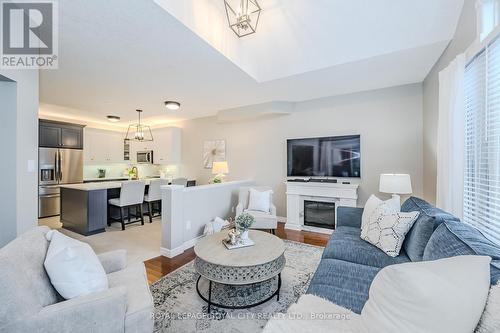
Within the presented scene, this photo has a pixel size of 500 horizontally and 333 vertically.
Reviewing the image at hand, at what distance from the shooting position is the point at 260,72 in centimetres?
330

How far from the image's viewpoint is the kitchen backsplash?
6.63 m

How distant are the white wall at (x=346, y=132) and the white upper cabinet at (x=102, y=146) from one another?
3.37 meters

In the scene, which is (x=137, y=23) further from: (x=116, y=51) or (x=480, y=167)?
(x=480, y=167)

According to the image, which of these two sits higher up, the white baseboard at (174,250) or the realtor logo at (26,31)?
the realtor logo at (26,31)

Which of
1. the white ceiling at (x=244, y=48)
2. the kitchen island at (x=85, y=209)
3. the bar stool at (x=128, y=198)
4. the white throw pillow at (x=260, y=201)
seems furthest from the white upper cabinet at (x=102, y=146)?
the white throw pillow at (x=260, y=201)

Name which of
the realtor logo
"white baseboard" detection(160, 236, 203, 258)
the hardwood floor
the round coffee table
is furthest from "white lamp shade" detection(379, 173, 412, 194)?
the realtor logo

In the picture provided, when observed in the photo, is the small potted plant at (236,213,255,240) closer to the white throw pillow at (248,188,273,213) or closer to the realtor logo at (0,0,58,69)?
the white throw pillow at (248,188,273,213)

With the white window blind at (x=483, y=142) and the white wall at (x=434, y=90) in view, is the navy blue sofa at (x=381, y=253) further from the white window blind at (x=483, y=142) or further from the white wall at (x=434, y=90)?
the white wall at (x=434, y=90)

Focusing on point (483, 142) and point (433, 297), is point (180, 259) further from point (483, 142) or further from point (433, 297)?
point (483, 142)

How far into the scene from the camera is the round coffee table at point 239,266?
1.81 meters

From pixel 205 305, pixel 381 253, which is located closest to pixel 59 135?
pixel 205 305

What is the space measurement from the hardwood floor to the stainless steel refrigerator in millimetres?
4080

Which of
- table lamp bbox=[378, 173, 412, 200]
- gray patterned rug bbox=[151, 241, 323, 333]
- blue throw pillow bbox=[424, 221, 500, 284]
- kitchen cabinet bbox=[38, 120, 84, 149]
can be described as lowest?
gray patterned rug bbox=[151, 241, 323, 333]

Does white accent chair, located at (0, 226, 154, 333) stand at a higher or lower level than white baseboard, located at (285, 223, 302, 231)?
higher
